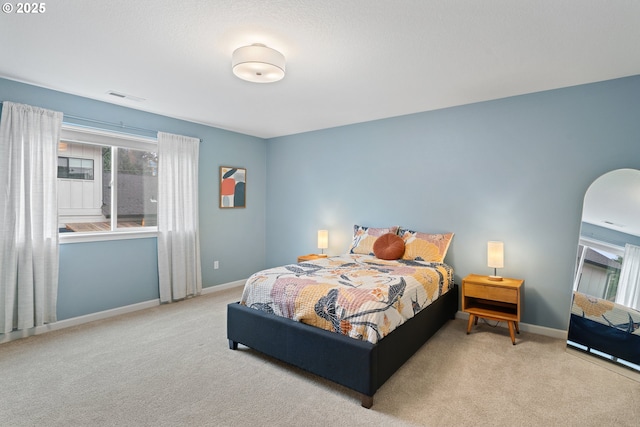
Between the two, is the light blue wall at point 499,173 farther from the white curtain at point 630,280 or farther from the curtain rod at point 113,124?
the curtain rod at point 113,124

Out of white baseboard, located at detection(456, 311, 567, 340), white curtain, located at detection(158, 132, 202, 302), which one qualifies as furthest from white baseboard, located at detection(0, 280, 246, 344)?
white baseboard, located at detection(456, 311, 567, 340)

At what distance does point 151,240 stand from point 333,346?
9.85ft

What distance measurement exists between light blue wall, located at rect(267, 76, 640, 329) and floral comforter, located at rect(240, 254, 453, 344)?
2.85ft

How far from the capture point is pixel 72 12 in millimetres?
1950

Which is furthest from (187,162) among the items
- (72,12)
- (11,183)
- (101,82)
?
(72,12)

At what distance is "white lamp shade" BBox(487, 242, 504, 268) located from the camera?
10.7 ft

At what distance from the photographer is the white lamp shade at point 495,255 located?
3254 mm

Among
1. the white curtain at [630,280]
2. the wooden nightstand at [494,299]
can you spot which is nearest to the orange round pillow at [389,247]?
the wooden nightstand at [494,299]

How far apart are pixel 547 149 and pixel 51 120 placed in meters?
4.95

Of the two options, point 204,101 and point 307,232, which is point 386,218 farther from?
point 204,101

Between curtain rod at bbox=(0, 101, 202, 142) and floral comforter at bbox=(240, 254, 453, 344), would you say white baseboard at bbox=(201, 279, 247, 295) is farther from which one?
curtain rod at bbox=(0, 101, 202, 142)

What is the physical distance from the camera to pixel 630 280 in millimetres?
2605

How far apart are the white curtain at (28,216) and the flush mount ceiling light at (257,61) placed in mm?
2285

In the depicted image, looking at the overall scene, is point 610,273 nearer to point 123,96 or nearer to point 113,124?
point 123,96
